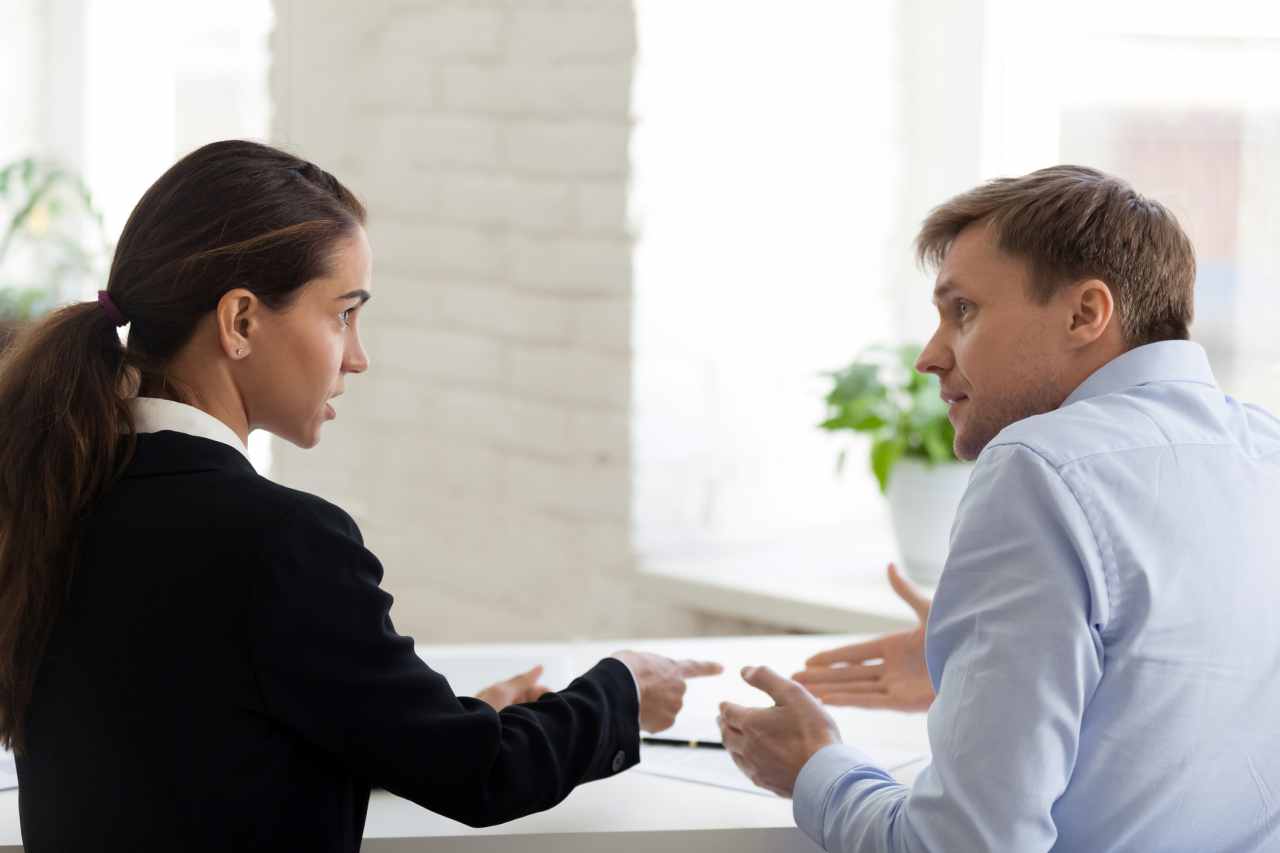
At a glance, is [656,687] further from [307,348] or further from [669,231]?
[669,231]

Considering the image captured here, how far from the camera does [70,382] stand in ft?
3.80

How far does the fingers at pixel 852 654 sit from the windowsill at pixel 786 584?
1.91 feet

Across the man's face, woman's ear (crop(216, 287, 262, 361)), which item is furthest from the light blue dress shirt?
woman's ear (crop(216, 287, 262, 361))

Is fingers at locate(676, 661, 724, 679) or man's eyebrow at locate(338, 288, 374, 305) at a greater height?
man's eyebrow at locate(338, 288, 374, 305)

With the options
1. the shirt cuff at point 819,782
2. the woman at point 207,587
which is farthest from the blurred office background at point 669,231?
the woman at point 207,587

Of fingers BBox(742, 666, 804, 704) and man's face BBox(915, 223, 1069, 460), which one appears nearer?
man's face BBox(915, 223, 1069, 460)

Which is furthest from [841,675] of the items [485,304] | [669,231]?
[485,304]

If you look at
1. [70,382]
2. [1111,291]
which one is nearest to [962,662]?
[1111,291]

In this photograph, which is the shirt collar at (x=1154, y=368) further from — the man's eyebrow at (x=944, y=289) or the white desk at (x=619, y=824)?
the white desk at (x=619, y=824)

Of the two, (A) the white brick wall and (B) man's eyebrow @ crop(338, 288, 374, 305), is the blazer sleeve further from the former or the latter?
(A) the white brick wall

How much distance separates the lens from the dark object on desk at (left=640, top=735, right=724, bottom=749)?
5.07ft

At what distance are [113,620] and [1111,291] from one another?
0.82 m

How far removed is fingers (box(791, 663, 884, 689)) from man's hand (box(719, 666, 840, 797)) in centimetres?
23

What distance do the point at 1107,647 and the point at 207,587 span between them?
653mm
